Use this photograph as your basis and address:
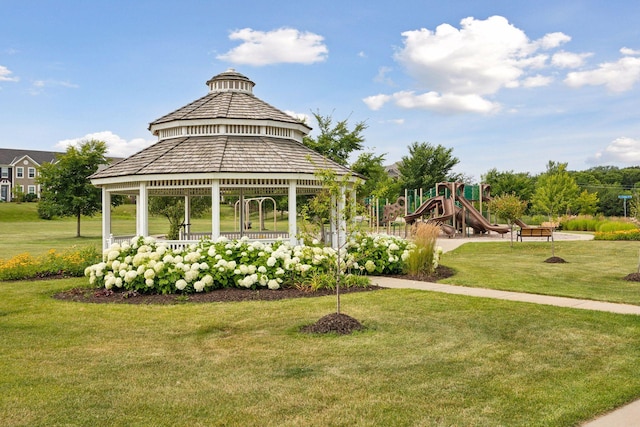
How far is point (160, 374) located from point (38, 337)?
301cm

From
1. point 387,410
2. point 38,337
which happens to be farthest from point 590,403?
point 38,337

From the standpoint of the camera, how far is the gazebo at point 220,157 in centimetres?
1445

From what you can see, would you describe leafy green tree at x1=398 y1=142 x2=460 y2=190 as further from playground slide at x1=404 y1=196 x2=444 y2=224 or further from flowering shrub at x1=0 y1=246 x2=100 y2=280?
flowering shrub at x1=0 y1=246 x2=100 y2=280

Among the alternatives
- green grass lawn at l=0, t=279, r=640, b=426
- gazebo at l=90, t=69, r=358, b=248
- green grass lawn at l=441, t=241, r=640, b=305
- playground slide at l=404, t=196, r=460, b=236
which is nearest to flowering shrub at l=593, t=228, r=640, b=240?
green grass lawn at l=441, t=241, r=640, b=305

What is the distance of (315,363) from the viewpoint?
627 centimetres

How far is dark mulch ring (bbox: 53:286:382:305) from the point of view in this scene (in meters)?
10.6

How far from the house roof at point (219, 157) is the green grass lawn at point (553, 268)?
5.51 m

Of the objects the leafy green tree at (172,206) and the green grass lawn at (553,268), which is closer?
the green grass lawn at (553,268)

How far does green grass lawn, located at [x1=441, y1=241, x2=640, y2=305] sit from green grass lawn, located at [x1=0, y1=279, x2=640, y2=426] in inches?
102

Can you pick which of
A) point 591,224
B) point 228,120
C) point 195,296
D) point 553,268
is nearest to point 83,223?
point 228,120

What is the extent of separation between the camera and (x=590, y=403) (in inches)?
195

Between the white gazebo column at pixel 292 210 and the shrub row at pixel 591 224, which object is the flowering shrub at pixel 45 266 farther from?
the shrub row at pixel 591 224

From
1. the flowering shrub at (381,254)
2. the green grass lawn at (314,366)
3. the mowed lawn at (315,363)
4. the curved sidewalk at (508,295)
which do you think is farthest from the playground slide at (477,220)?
the green grass lawn at (314,366)

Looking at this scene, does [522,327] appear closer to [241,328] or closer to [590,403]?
[590,403]
